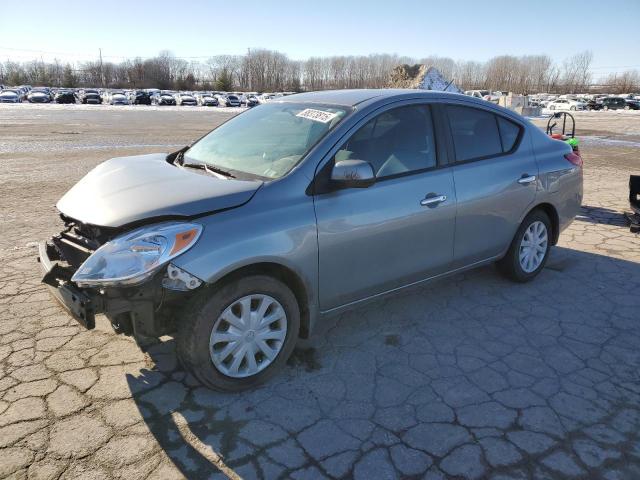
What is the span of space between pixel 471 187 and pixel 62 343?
326 centimetres

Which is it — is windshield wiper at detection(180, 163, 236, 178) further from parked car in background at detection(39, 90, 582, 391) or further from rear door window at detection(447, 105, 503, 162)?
rear door window at detection(447, 105, 503, 162)

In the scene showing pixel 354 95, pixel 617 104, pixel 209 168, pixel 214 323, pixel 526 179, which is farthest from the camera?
pixel 617 104

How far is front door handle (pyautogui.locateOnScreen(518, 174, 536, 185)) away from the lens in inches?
171

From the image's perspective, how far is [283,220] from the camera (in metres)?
2.94

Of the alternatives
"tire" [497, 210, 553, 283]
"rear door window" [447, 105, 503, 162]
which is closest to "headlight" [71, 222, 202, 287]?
"rear door window" [447, 105, 503, 162]

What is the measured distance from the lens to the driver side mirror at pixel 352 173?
9.98ft

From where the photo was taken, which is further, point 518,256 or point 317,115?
point 518,256

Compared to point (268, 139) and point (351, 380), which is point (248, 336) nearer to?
point (351, 380)

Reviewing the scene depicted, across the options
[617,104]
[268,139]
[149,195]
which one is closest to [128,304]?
[149,195]

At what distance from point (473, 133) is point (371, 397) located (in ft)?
7.72

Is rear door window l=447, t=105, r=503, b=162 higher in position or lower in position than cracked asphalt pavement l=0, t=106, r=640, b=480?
higher

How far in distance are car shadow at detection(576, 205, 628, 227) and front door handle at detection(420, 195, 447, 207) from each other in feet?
14.5

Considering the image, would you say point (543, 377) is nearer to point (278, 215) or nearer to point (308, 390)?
point (308, 390)

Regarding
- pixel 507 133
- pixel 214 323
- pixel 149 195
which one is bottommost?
pixel 214 323
